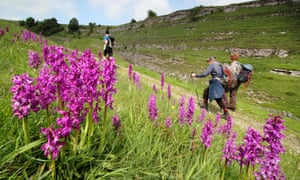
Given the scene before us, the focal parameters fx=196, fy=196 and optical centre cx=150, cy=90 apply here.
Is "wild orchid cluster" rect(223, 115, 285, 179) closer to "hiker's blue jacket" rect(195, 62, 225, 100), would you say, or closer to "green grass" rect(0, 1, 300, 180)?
"green grass" rect(0, 1, 300, 180)

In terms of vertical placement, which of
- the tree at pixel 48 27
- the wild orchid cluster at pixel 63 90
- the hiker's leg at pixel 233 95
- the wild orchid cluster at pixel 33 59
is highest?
the tree at pixel 48 27

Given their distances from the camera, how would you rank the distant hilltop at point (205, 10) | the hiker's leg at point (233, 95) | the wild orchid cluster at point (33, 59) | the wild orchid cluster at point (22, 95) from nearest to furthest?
the wild orchid cluster at point (22, 95)
the wild orchid cluster at point (33, 59)
the hiker's leg at point (233, 95)
the distant hilltop at point (205, 10)

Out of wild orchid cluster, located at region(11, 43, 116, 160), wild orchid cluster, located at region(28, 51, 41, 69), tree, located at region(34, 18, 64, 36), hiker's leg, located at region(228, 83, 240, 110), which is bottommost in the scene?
hiker's leg, located at region(228, 83, 240, 110)

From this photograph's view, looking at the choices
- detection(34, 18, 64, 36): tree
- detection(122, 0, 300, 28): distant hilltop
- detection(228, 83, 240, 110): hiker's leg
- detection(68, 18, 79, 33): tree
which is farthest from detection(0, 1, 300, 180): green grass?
detection(68, 18, 79, 33): tree

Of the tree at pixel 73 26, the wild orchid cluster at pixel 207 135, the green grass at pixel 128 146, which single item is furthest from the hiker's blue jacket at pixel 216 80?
the tree at pixel 73 26

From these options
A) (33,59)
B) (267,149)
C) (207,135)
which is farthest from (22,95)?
(33,59)

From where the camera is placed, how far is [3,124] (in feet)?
7.27

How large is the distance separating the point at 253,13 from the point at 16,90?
292 feet

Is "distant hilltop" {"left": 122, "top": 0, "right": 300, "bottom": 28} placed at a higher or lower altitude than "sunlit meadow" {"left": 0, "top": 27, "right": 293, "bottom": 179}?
higher

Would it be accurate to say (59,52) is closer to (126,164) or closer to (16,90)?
(16,90)

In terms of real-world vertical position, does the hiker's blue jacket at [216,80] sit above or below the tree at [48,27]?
below

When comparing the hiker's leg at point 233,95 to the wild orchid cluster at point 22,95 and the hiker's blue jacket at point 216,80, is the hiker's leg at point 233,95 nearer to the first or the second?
the hiker's blue jacket at point 216,80

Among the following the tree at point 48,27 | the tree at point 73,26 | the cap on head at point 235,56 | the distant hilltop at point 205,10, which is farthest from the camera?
the tree at point 73,26

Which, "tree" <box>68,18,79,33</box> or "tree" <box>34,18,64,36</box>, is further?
"tree" <box>68,18,79,33</box>
